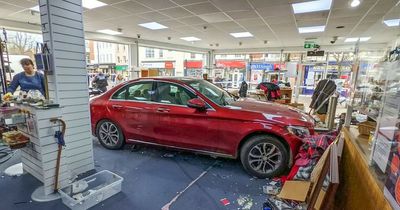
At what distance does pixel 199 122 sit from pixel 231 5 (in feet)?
9.16

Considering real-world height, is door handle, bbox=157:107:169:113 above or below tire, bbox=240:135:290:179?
above

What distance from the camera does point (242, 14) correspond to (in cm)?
493

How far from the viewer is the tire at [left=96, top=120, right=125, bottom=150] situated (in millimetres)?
3496

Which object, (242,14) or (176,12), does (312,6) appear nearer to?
(242,14)

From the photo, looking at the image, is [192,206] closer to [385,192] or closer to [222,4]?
[385,192]

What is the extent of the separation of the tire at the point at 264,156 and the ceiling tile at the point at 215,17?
3.47m

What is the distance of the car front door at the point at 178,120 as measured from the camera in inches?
113

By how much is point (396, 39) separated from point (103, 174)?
10.4 feet

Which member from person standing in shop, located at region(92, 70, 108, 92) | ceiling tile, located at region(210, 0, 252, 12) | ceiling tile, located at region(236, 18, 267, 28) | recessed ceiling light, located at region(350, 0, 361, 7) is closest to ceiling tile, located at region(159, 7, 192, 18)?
ceiling tile, located at region(210, 0, 252, 12)

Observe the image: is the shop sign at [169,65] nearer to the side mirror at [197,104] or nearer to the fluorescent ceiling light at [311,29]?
the fluorescent ceiling light at [311,29]

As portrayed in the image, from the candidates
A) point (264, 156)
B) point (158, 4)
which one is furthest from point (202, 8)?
point (264, 156)

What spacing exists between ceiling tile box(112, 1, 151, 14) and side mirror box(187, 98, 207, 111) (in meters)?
2.76

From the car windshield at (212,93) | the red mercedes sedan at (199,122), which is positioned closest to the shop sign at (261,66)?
the car windshield at (212,93)

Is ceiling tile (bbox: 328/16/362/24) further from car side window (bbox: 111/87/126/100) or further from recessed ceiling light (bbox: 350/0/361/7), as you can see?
car side window (bbox: 111/87/126/100)
